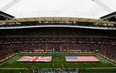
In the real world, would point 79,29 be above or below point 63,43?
above

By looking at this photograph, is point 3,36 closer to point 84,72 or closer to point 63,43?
point 63,43

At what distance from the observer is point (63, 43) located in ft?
228

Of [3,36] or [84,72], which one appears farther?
[3,36]

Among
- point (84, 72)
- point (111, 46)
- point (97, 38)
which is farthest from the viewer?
point (97, 38)

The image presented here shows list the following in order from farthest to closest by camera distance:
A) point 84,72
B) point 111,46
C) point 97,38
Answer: point 97,38, point 111,46, point 84,72

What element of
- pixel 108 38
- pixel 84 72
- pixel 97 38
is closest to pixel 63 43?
pixel 97 38

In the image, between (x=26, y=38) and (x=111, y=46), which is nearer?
(x=111, y=46)

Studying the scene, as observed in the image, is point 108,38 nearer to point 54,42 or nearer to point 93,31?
point 93,31

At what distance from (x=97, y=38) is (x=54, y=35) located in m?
20.0

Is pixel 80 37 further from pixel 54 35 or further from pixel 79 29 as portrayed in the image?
pixel 54 35

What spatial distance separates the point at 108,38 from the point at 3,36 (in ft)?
159

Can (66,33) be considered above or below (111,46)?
above

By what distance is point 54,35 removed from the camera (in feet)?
247

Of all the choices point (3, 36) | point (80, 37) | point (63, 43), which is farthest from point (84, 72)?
point (3, 36)
